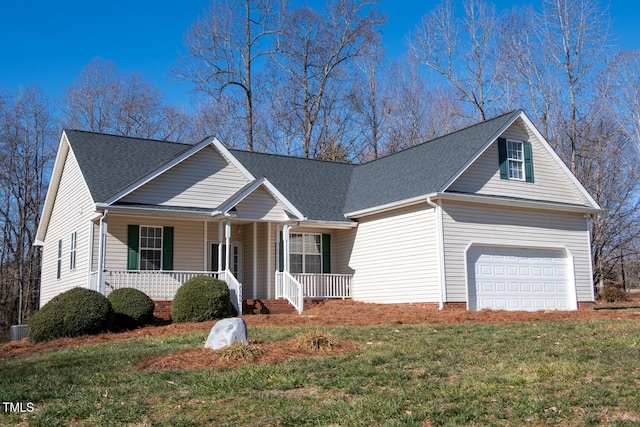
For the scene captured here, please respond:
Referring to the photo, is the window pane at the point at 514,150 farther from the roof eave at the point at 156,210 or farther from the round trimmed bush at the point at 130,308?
the round trimmed bush at the point at 130,308

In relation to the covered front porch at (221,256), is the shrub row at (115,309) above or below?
below

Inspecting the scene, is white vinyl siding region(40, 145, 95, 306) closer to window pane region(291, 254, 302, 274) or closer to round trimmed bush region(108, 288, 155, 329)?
round trimmed bush region(108, 288, 155, 329)

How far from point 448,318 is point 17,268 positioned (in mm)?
26241

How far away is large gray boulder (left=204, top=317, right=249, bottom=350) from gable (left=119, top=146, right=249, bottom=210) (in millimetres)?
9759

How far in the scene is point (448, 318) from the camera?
16375 millimetres

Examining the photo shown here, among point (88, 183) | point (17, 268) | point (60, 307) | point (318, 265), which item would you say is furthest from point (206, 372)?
point (17, 268)

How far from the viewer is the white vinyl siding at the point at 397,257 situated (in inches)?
763

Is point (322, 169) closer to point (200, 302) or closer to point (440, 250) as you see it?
point (440, 250)

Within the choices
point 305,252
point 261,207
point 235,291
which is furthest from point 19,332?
point 305,252

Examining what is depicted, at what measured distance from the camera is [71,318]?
1510cm

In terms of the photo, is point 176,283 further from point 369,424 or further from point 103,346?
point 369,424

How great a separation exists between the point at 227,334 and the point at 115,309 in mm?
7325

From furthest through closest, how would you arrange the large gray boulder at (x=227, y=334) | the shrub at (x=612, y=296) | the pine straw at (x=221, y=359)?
the shrub at (x=612, y=296) < the large gray boulder at (x=227, y=334) < the pine straw at (x=221, y=359)

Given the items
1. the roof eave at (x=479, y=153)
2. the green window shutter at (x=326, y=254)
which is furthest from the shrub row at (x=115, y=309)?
the roof eave at (x=479, y=153)
